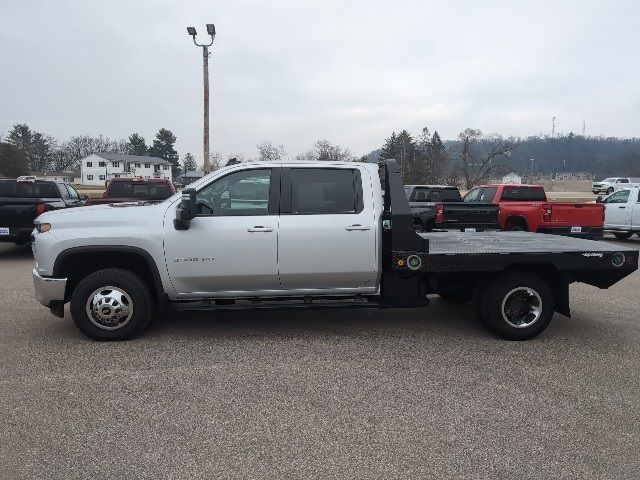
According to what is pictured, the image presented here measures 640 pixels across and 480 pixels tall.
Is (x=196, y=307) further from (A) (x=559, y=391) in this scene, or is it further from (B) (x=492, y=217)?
(B) (x=492, y=217)

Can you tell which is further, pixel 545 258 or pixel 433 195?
pixel 433 195

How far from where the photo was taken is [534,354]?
5.18 metres

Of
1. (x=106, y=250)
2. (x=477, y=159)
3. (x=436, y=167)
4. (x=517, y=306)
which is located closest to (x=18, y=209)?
(x=106, y=250)

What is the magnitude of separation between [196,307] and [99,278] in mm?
1003

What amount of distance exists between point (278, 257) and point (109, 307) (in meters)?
1.77

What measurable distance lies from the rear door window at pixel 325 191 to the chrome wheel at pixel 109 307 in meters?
1.95

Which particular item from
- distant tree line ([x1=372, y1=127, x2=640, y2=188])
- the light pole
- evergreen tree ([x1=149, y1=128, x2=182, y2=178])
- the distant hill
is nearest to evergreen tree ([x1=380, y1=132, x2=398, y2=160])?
distant tree line ([x1=372, y1=127, x2=640, y2=188])

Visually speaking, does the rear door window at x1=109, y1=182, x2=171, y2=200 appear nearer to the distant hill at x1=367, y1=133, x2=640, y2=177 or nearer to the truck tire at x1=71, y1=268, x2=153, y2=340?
the truck tire at x1=71, y1=268, x2=153, y2=340

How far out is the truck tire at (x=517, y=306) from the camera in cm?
556

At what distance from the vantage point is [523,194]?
1381 cm

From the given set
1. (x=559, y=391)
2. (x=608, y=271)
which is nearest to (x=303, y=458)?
(x=559, y=391)

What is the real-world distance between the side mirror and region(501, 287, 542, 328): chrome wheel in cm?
335

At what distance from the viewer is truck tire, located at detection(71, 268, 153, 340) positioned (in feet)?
17.4

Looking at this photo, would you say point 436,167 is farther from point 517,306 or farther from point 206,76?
point 517,306
